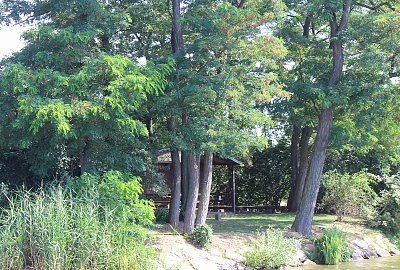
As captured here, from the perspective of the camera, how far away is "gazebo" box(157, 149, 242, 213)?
20.5m

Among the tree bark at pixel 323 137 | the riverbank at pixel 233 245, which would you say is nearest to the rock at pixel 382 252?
the riverbank at pixel 233 245

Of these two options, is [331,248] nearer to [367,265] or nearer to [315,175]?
[367,265]

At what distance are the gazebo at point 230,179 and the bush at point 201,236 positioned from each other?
7266 millimetres

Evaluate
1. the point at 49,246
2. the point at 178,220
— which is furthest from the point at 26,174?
the point at 49,246

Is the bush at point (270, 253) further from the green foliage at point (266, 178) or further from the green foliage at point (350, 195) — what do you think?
the green foliage at point (266, 178)

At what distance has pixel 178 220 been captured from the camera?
1503 centimetres

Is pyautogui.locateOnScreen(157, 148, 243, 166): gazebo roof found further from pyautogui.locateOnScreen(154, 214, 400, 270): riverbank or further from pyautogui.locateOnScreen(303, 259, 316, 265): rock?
pyautogui.locateOnScreen(303, 259, 316, 265): rock

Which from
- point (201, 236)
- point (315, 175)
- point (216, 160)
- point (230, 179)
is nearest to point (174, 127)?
point (201, 236)

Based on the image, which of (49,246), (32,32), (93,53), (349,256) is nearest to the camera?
(49,246)

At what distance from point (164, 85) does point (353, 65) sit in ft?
21.7

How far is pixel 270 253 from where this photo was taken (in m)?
11.7

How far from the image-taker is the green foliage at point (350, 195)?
1727 centimetres

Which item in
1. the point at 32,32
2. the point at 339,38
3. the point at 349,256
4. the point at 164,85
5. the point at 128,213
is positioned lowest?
Result: the point at 349,256

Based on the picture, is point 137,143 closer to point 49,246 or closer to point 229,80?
point 229,80
